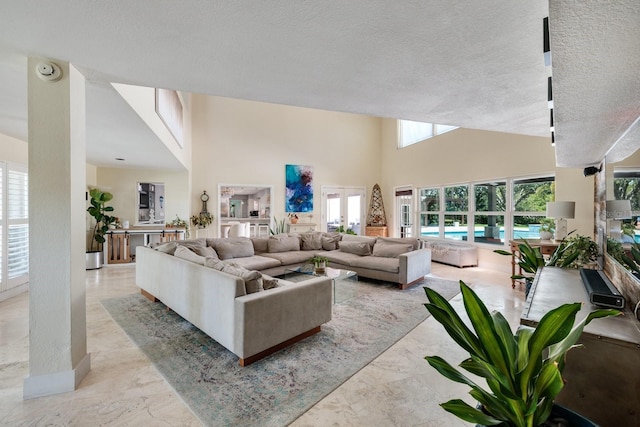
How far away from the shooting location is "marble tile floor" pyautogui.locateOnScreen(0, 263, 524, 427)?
1746 mm

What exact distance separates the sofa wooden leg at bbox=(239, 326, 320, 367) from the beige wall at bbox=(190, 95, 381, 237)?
5701mm

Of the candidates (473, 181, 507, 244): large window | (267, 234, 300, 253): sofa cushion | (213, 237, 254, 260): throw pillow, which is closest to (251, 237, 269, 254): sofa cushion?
(267, 234, 300, 253): sofa cushion

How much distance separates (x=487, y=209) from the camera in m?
6.30

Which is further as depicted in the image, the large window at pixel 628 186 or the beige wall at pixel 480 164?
the beige wall at pixel 480 164

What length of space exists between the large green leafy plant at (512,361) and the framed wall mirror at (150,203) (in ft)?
24.6

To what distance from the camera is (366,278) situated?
17.1 feet

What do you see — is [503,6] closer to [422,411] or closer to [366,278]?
[422,411]

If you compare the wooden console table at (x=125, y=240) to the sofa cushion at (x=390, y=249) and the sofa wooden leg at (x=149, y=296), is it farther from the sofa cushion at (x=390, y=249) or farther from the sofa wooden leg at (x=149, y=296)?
the sofa cushion at (x=390, y=249)

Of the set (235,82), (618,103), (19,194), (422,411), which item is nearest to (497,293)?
(422,411)

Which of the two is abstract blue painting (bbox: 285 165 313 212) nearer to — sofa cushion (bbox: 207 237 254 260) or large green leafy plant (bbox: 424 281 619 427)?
sofa cushion (bbox: 207 237 254 260)

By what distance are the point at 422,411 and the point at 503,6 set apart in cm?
226

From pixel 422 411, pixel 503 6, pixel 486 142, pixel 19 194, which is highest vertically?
pixel 486 142

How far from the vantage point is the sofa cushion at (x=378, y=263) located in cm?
454

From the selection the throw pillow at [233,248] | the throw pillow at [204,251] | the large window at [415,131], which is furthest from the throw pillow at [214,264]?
the large window at [415,131]
